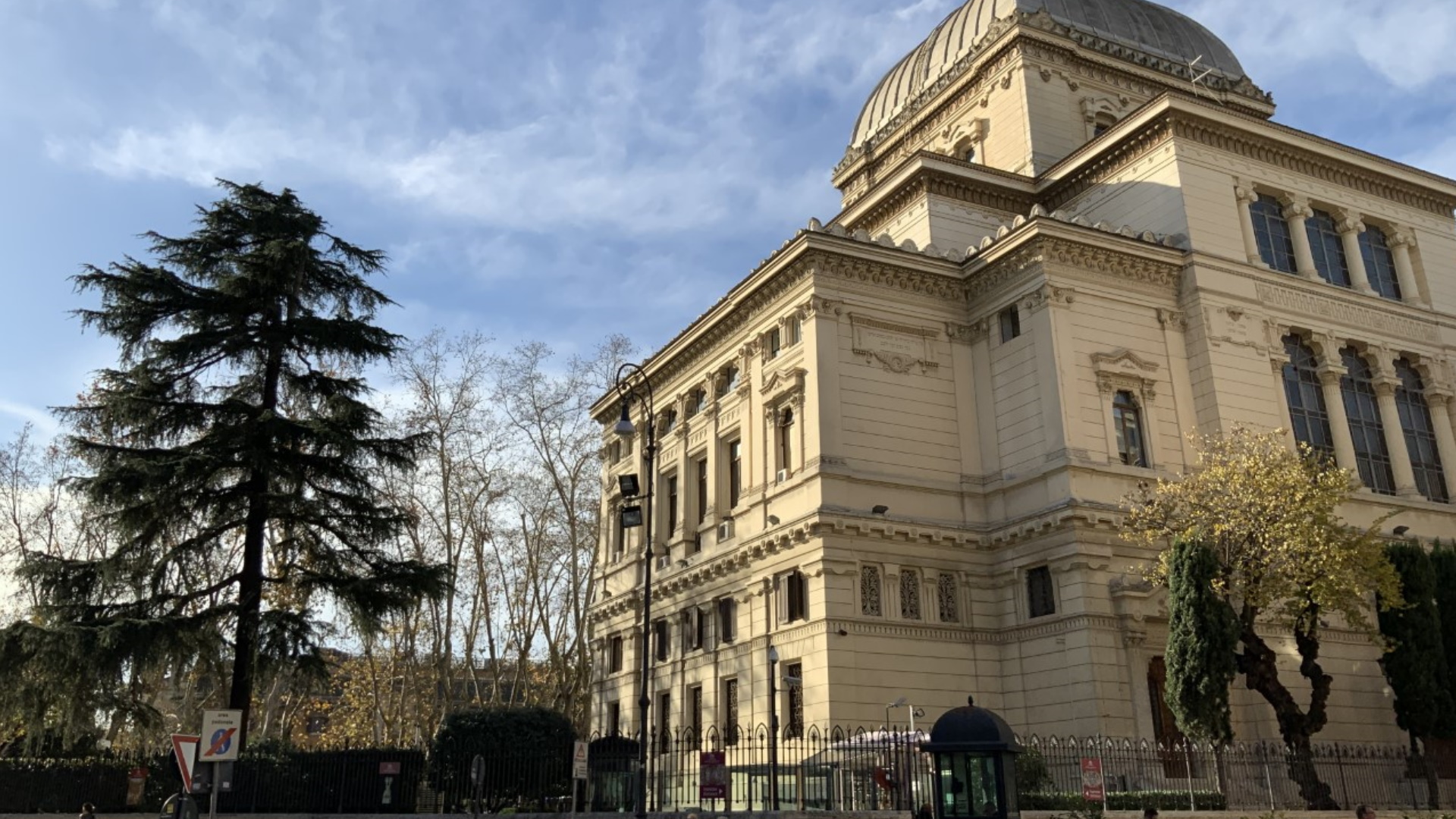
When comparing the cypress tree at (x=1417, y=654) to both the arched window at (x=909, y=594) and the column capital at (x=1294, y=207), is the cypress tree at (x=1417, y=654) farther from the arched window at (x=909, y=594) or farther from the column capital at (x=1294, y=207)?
the column capital at (x=1294, y=207)

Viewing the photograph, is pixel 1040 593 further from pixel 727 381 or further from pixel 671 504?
Answer: pixel 671 504

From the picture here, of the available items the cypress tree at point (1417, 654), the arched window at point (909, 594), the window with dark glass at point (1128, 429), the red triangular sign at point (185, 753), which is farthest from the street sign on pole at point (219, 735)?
the cypress tree at point (1417, 654)

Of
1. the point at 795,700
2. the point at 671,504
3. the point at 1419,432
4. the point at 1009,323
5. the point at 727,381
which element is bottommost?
the point at 795,700

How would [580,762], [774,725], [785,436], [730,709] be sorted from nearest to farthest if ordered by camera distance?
[580,762]
[774,725]
[785,436]
[730,709]

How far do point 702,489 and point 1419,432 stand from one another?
844 inches

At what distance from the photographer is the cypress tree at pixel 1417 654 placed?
81.9 feet

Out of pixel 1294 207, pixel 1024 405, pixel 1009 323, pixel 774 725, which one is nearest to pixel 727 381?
pixel 1009 323

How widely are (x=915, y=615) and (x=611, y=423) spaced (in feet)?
58.9

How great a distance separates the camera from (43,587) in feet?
75.0

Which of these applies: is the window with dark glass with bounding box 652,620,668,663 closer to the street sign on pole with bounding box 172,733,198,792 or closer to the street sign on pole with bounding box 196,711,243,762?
the street sign on pole with bounding box 196,711,243,762

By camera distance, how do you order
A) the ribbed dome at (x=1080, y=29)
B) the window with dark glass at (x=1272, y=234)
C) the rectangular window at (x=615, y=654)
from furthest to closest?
the ribbed dome at (x=1080, y=29) → the rectangular window at (x=615, y=654) → the window with dark glass at (x=1272, y=234)

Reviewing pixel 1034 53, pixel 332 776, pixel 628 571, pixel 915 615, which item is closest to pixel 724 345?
pixel 628 571

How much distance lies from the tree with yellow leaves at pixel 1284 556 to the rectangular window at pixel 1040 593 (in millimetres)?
3396

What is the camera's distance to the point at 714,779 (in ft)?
58.1
